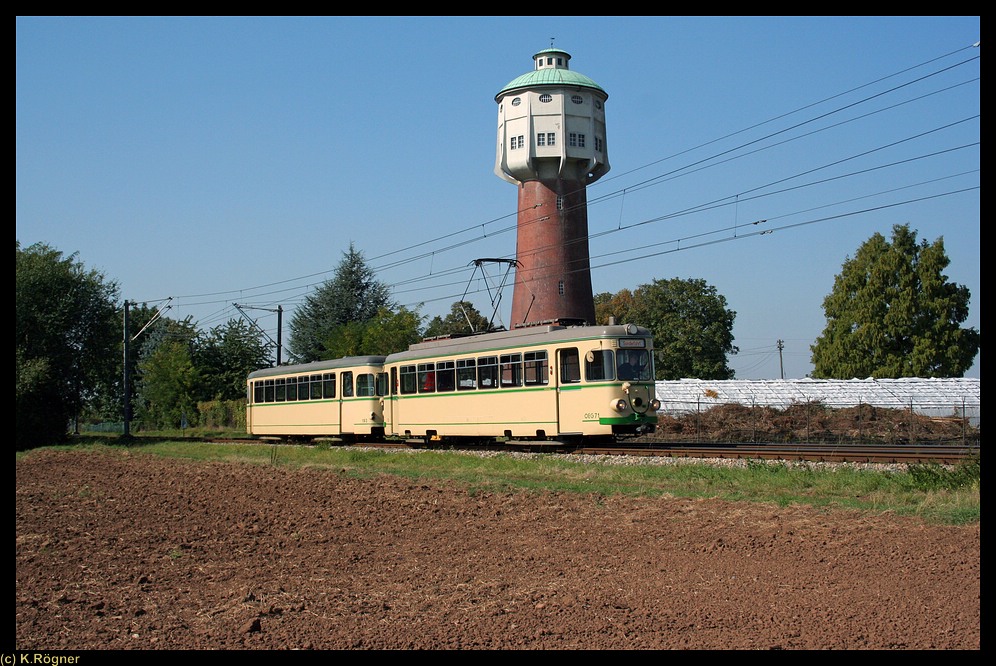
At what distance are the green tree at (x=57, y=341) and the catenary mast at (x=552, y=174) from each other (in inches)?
799

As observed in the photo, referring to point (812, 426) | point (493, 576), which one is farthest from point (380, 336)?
point (493, 576)

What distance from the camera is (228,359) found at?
57594 mm

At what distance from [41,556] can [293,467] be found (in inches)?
533

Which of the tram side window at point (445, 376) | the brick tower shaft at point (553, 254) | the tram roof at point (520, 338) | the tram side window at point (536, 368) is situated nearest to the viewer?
the tram roof at point (520, 338)

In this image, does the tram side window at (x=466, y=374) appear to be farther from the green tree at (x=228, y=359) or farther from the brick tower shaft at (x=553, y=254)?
the green tree at (x=228, y=359)

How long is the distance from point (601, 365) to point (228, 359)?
40.2 m

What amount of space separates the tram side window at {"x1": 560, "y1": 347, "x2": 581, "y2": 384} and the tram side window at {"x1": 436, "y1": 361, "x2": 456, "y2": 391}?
4.49 meters

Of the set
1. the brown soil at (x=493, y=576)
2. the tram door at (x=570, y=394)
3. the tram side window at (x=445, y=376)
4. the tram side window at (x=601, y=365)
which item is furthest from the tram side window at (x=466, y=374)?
the brown soil at (x=493, y=576)

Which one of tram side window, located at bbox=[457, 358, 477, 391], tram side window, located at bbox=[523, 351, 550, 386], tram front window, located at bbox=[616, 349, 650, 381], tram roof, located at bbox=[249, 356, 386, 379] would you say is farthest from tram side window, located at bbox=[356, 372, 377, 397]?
tram front window, located at bbox=[616, 349, 650, 381]

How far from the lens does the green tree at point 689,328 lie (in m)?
71.1

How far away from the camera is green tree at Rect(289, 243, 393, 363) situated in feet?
208

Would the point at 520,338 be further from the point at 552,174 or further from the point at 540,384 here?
the point at 552,174
